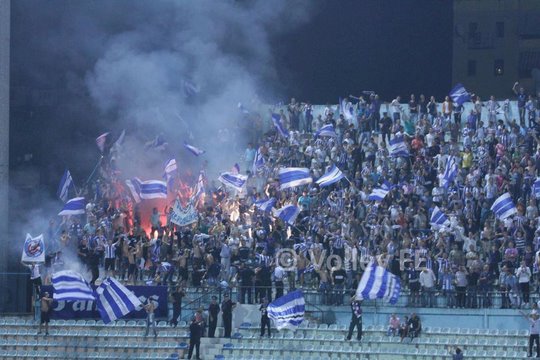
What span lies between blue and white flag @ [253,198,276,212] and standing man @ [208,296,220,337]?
4.69 m

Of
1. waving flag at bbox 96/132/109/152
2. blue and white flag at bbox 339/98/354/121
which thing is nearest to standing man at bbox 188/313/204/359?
blue and white flag at bbox 339/98/354/121

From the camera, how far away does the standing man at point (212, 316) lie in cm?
4334

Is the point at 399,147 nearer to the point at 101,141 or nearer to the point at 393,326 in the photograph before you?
the point at 393,326

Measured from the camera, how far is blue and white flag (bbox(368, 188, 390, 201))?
152 feet

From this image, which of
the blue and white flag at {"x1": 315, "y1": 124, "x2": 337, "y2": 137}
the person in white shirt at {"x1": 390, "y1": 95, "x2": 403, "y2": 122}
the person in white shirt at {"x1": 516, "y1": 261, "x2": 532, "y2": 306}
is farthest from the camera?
the person in white shirt at {"x1": 390, "y1": 95, "x2": 403, "y2": 122}

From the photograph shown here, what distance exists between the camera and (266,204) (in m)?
47.8

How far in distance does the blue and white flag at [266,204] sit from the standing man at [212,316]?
4.69 metres

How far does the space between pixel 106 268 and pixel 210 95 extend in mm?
11490

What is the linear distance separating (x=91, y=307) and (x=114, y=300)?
367cm

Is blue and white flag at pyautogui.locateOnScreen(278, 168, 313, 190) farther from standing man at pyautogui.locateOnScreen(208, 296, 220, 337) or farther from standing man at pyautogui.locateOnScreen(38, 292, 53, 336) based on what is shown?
standing man at pyautogui.locateOnScreen(38, 292, 53, 336)

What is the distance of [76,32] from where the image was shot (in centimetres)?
5691

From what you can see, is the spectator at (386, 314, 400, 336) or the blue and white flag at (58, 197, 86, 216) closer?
the spectator at (386, 314, 400, 336)

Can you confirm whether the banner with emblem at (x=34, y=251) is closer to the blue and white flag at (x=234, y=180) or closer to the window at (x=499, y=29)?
the blue and white flag at (x=234, y=180)

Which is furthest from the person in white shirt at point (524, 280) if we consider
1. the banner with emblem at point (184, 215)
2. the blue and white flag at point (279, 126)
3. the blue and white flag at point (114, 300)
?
the blue and white flag at point (279, 126)
